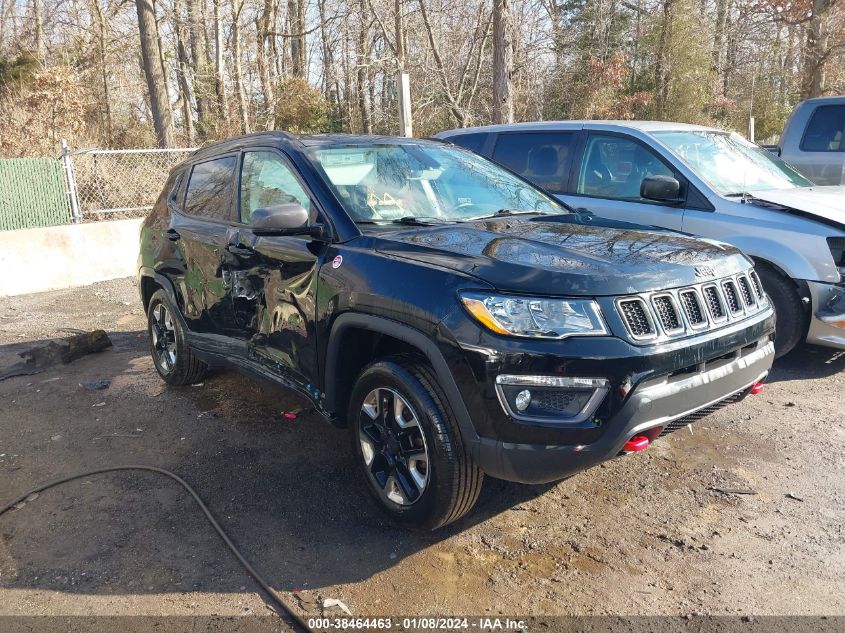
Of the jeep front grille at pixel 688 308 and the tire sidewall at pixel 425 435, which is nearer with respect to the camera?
the jeep front grille at pixel 688 308

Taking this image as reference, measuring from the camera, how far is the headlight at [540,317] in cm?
260

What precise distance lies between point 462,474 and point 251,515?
1217mm

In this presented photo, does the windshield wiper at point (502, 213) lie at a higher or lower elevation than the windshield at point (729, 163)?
lower

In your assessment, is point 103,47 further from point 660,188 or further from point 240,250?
point 660,188

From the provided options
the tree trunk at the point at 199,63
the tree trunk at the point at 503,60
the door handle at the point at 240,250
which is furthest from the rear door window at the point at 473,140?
the tree trunk at the point at 199,63

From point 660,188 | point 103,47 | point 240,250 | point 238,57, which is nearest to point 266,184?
point 240,250

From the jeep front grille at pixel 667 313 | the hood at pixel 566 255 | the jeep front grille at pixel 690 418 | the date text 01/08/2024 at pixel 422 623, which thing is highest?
the hood at pixel 566 255

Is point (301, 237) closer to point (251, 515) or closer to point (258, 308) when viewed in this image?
point (258, 308)

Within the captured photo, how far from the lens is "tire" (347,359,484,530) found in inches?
111

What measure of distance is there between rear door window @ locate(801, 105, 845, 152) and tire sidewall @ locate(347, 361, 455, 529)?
7.21 metres

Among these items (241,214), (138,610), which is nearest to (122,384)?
(241,214)

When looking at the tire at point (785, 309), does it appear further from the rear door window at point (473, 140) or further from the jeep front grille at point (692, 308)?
the rear door window at point (473, 140)

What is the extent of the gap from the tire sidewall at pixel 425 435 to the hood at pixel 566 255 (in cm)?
53

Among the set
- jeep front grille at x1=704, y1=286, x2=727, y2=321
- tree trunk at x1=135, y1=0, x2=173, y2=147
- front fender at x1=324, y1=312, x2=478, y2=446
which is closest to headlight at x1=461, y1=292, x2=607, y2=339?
front fender at x1=324, y1=312, x2=478, y2=446
